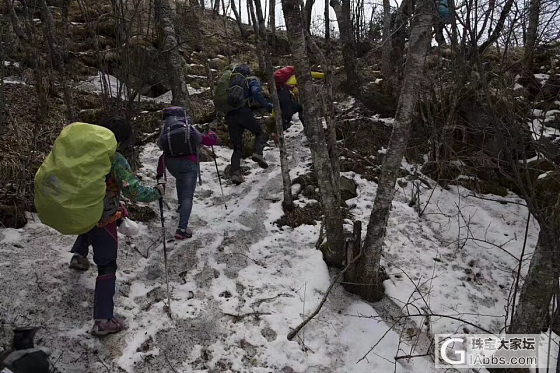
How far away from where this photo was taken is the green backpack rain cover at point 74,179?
284 centimetres

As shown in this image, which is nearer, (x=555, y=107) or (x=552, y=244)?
(x=552, y=244)

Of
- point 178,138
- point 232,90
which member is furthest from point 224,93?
point 178,138

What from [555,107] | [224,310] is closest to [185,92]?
[224,310]

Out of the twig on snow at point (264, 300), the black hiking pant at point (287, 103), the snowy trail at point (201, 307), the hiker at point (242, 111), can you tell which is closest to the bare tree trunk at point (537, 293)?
the snowy trail at point (201, 307)

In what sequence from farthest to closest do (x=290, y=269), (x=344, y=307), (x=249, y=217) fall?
(x=249, y=217) → (x=290, y=269) → (x=344, y=307)

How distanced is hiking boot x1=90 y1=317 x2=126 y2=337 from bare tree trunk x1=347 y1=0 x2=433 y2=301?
256 centimetres

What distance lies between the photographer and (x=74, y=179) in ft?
9.32

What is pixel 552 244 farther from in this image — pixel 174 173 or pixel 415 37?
pixel 174 173

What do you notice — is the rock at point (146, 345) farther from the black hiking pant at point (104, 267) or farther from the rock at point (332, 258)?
the rock at point (332, 258)

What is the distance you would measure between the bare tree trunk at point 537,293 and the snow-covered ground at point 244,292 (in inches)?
18.3

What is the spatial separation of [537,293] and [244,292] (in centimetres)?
290

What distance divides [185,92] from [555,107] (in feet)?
26.0

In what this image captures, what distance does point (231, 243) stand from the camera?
5.05 m

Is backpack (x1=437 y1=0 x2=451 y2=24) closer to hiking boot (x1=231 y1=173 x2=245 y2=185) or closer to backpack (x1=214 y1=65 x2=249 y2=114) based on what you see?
backpack (x1=214 y1=65 x2=249 y2=114)
